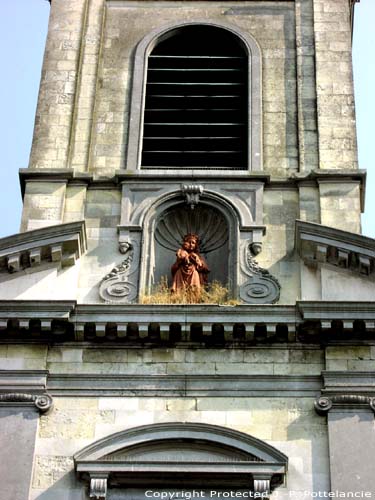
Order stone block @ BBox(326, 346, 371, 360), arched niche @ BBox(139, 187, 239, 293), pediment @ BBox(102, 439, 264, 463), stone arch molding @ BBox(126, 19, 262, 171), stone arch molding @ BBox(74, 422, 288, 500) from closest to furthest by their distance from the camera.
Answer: stone arch molding @ BBox(74, 422, 288, 500)
pediment @ BBox(102, 439, 264, 463)
stone block @ BBox(326, 346, 371, 360)
arched niche @ BBox(139, 187, 239, 293)
stone arch molding @ BBox(126, 19, 262, 171)

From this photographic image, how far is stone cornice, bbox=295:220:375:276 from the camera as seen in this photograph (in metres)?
25.3

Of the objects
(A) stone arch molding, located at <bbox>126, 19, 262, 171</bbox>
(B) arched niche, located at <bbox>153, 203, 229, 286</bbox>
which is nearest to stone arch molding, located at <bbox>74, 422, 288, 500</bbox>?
(B) arched niche, located at <bbox>153, 203, 229, 286</bbox>

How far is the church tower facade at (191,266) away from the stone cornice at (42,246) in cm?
3

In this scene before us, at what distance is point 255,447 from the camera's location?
909 inches

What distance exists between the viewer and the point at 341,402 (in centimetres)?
2362

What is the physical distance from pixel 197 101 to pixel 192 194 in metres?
3.18

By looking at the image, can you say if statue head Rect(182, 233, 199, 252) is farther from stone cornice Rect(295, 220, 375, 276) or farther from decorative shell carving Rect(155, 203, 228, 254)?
stone cornice Rect(295, 220, 375, 276)

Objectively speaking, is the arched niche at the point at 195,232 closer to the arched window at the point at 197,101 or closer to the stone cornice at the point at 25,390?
the arched window at the point at 197,101

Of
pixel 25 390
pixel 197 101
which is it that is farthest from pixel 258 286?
pixel 197 101

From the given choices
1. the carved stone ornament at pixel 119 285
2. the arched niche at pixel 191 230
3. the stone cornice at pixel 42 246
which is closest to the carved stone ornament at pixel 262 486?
the carved stone ornament at pixel 119 285

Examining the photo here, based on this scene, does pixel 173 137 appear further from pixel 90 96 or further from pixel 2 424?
pixel 2 424

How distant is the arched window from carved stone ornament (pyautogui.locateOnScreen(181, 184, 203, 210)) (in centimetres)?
123

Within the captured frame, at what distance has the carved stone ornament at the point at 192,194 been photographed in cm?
2691

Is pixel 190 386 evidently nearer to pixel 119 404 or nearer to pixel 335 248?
pixel 119 404
